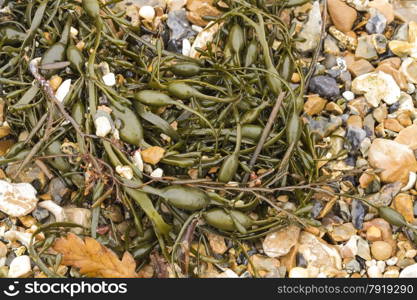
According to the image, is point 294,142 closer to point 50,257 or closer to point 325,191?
point 325,191

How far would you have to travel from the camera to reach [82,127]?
173 centimetres

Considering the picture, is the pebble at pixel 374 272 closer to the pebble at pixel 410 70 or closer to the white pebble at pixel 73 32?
the pebble at pixel 410 70

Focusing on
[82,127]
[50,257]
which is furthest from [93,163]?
[50,257]

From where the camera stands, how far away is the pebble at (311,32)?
6.60 ft

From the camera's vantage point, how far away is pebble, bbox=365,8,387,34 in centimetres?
209

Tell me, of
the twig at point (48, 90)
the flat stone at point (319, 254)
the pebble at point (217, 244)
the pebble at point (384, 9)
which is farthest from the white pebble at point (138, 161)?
the pebble at point (384, 9)

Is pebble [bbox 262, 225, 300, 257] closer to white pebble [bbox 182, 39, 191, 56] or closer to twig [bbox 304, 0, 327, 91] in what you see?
twig [bbox 304, 0, 327, 91]

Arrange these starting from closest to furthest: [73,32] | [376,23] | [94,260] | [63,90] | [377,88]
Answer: [94,260] → [63,90] → [73,32] → [377,88] → [376,23]

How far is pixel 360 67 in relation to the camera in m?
2.03

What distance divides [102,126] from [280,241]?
1.85 feet

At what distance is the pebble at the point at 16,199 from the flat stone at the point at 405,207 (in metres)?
1.00

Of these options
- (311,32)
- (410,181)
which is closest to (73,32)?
(311,32)

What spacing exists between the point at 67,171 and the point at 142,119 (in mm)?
248

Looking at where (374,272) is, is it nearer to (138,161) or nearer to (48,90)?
(138,161)
